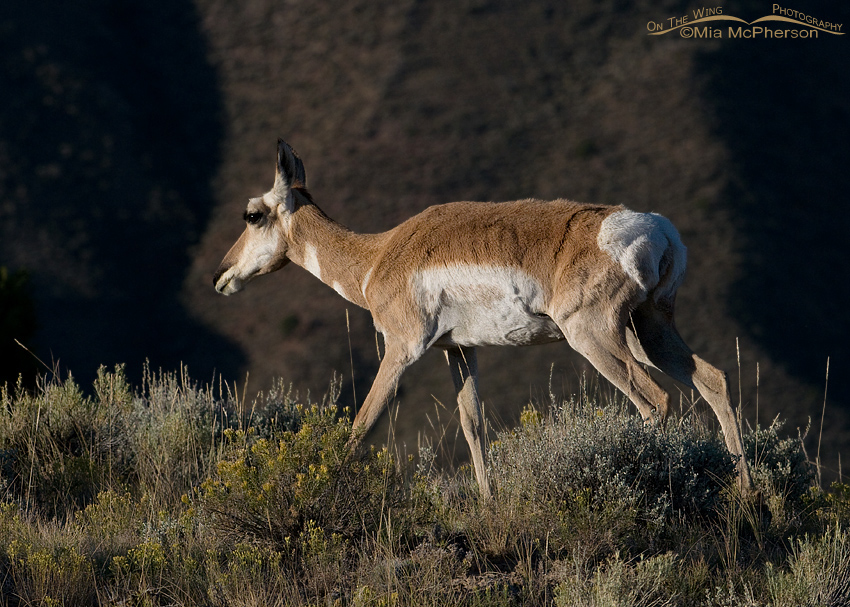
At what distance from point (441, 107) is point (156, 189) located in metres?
13.9

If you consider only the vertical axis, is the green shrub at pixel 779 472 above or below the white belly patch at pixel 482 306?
below

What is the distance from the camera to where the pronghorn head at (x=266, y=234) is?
7449 mm

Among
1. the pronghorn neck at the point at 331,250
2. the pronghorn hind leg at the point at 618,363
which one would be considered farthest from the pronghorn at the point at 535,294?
the pronghorn neck at the point at 331,250

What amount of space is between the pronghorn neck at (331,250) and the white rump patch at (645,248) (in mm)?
1983

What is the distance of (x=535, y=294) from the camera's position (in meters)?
6.00

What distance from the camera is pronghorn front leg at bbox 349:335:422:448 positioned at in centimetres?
585

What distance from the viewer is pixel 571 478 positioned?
5.25m

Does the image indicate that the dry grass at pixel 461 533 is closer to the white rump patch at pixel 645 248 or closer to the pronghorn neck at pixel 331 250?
the white rump patch at pixel 645 248

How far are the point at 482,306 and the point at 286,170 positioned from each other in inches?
87.1

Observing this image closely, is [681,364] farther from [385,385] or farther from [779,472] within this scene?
[385,385]

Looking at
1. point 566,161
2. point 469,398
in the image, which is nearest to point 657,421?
point 469,398

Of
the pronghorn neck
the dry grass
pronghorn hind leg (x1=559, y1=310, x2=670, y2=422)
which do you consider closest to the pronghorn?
pronghorn hind leg (x1=559, y1=310, x2=670, y2=422)

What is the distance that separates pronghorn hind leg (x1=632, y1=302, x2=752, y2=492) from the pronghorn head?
2.95m

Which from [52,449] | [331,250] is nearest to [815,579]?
[331,250]
